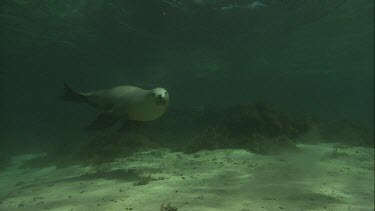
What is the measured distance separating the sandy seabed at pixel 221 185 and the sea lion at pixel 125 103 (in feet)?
5.25

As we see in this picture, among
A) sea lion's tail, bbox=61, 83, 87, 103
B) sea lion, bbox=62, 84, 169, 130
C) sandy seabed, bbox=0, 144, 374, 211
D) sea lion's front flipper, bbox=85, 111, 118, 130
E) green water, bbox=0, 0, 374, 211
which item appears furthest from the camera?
green water, bbox=0, 0, 374, 211

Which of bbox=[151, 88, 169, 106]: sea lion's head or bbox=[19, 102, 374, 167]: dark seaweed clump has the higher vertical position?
bbox=[151, 88, 169, 106]: sea lion's head

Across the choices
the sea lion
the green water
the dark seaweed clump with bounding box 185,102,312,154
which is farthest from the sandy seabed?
the sea lion

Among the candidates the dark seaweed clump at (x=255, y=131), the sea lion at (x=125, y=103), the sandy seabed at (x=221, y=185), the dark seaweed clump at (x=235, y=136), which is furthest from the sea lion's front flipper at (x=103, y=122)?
the dark seaweed clump at (x=255, y=131)

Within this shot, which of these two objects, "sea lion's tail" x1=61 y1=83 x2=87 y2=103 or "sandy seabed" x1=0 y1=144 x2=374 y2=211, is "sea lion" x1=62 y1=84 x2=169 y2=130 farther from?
"sandy seabed" x1=0 y1=144 x2=374 y2=211

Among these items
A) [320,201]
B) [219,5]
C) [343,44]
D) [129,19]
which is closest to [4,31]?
[129,19]

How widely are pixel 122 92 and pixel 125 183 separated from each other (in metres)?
2.70

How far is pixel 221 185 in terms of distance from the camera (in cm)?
727

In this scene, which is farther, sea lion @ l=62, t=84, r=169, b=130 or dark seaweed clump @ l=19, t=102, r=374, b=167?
dark seaweed clump @ l=19, t=102, r=374, b=167

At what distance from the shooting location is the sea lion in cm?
532

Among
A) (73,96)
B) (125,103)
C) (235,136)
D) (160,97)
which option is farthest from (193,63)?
(160,97)

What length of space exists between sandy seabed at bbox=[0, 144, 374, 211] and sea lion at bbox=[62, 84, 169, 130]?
160 cm

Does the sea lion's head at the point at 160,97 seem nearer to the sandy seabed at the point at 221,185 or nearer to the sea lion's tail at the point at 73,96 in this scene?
the sandy seabed at the point at 221,185

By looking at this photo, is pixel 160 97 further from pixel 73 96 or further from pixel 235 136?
pixel 235 136
